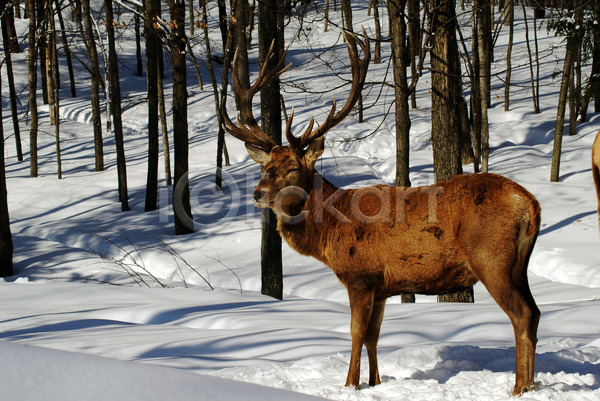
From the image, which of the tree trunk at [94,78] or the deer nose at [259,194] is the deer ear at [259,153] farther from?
the tree trunk at [94,78]

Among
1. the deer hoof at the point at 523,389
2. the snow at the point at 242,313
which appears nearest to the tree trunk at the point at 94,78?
the snow at the point at 242,313

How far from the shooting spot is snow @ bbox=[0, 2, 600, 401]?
2307mm

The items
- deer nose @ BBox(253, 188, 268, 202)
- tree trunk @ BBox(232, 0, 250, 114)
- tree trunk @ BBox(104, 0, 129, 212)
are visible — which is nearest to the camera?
deer nose @ BBox(253, 188, 268, 202)

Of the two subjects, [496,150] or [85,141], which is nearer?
[496,150]

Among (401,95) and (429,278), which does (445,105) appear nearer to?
(401,95)

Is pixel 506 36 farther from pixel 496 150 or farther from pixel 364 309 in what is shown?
pixel 364 309

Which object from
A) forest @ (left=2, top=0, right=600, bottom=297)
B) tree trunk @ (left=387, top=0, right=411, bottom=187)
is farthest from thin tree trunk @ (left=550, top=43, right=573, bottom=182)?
tree trunk @ (left=387, top=0, right=411, bottom=187)

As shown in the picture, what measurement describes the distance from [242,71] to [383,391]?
21.4 ft

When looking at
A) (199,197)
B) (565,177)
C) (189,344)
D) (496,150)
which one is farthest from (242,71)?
(496,150)

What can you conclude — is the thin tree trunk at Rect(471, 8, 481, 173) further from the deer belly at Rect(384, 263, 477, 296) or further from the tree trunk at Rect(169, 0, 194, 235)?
the deer belly at Rect(384, 263, 477, 296)

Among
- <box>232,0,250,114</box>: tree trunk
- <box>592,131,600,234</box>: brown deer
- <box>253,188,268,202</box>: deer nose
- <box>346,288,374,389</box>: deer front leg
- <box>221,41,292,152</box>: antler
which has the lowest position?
<box>346,288,374,389</box>: deer front leg

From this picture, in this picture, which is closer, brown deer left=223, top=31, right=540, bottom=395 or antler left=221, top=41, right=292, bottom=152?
brown deer left=223, top=31, right=540, bottom=395

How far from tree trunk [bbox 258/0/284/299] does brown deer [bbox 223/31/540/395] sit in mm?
3669

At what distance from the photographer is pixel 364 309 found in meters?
4.03
